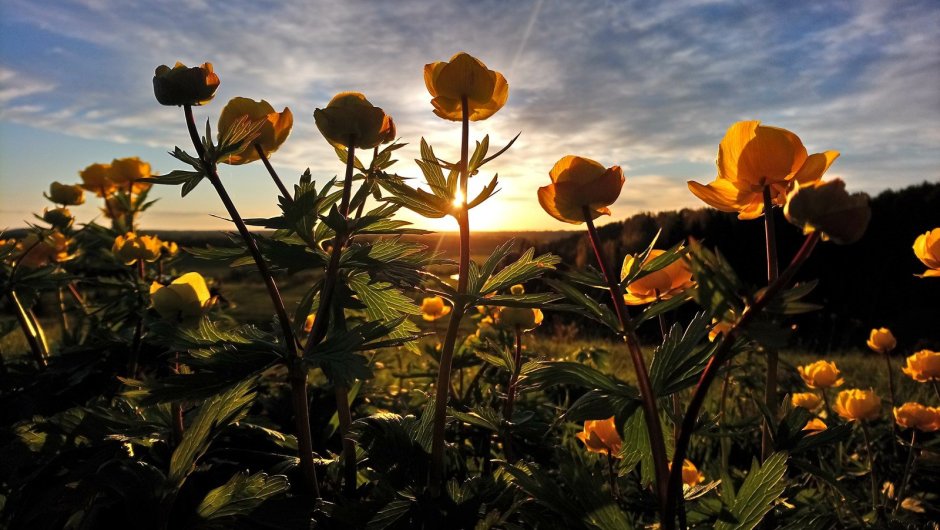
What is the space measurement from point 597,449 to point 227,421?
2.29 feet

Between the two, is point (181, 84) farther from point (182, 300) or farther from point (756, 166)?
point (756, 166)

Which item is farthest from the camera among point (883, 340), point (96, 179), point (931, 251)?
point (96, 179)

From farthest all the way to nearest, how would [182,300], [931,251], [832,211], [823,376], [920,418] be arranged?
1. [823,376]
2. [920,418]
3. [931,251]
4. [182,300]
5. [832,211]

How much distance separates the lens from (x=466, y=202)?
2.68 ft

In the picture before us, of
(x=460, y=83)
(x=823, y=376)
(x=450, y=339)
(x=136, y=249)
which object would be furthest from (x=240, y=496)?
(x=823, y=376)

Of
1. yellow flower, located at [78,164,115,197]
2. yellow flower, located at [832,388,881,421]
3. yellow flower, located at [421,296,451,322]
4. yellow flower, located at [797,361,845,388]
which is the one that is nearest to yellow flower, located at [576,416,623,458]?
yellow flower, located at [832,388,881,421]

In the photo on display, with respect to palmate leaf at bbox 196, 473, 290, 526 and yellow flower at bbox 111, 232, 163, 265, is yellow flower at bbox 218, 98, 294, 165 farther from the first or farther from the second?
yellow flower at bbox 111, 232, 163, 265

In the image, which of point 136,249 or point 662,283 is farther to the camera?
point 136,249

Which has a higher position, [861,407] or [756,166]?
[756,166]

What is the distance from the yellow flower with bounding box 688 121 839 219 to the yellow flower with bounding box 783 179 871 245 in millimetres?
128

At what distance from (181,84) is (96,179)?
198 centimetres

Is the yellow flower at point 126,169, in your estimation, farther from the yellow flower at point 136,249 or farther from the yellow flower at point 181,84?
the yellow flower at point 181,84

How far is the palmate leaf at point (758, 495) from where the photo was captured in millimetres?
751

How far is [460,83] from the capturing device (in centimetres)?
89
